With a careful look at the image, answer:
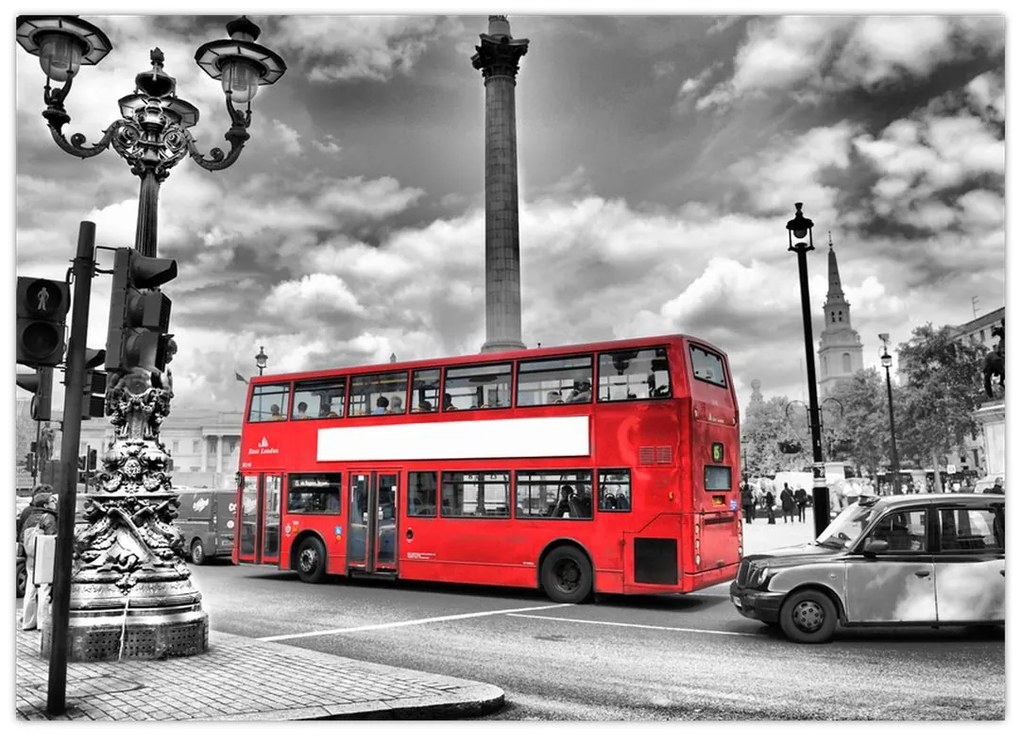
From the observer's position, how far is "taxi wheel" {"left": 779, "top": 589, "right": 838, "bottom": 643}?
9414 millimetres

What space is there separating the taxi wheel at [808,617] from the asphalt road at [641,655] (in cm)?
15

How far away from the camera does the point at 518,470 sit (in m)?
13.9

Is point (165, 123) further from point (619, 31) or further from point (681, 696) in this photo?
point (681, 696)

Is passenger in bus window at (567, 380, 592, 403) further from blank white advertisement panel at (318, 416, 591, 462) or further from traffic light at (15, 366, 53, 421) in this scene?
traffic light at (15, 366, 53, 421)

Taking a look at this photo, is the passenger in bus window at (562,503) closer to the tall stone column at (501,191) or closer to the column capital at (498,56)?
the tall stone column at (501,191)

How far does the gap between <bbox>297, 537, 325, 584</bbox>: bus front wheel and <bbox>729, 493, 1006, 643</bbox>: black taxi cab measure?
876 cm

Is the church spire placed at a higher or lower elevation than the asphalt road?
higher

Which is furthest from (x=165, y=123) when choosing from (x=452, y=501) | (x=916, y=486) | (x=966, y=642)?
(x=916, y=486)

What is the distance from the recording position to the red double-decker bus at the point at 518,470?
1259 cm

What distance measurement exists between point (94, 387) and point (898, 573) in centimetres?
818

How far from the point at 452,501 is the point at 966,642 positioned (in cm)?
779

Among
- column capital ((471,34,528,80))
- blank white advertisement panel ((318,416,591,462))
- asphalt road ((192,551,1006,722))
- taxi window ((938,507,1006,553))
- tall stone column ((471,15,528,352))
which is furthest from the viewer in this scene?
tall stone column ((471,15,528,352))

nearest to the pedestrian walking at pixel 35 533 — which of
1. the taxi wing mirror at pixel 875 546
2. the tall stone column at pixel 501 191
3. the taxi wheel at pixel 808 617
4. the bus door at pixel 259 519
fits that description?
the bus door at pixel 259 519

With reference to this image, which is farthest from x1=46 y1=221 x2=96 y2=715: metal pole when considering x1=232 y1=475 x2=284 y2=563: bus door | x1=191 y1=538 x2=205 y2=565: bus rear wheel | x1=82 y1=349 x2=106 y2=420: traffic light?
x1=191 y1=538 x2=205 y2=565: bus rear wheel
